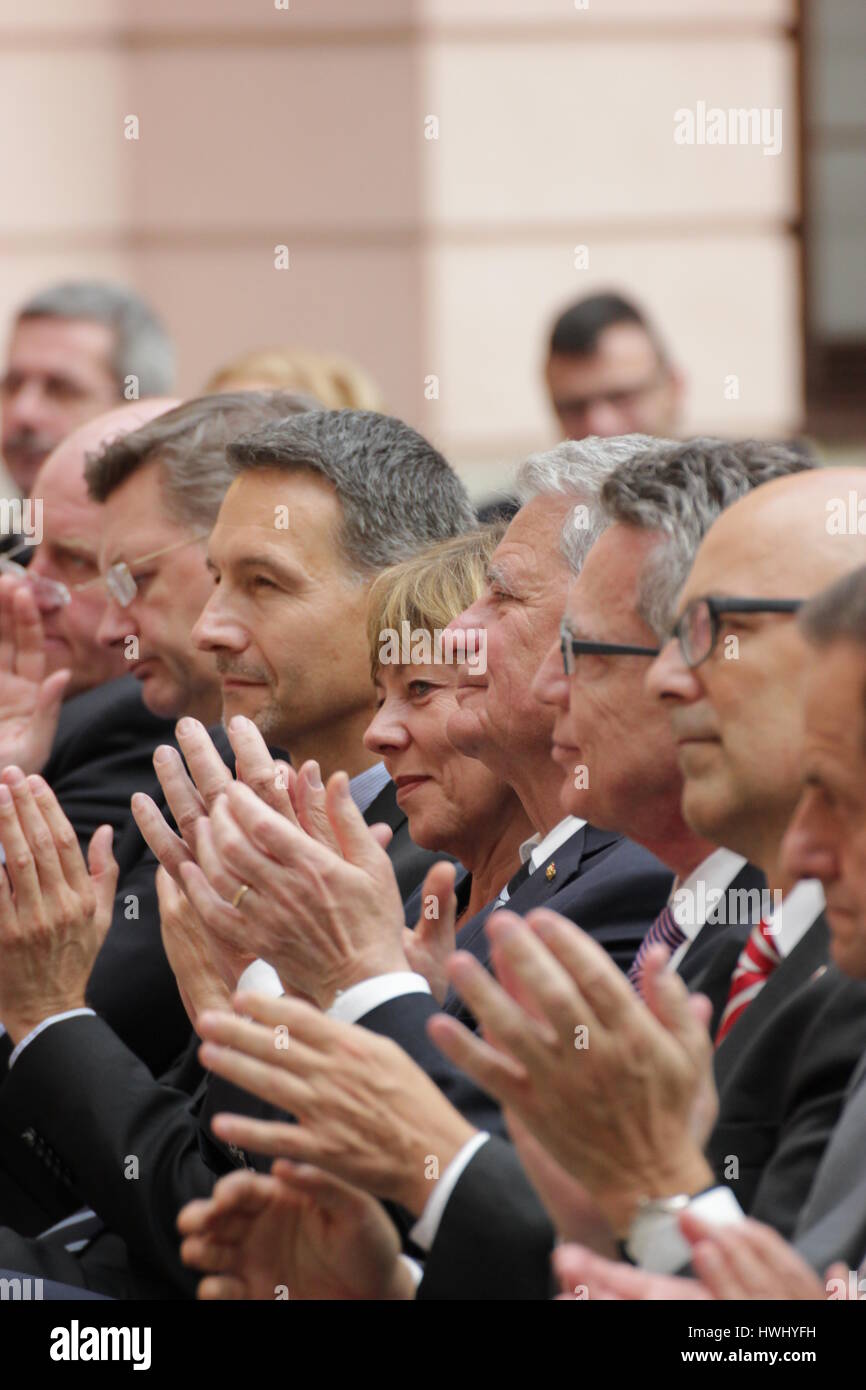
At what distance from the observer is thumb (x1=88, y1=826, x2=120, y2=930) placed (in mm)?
3420

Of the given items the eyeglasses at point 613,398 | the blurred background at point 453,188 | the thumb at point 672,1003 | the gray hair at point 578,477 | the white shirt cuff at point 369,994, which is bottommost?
the white shirt cuff at point 369,994

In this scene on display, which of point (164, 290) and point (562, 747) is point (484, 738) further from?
point (164, 290)

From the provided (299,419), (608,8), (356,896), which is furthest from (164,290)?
(356,896)

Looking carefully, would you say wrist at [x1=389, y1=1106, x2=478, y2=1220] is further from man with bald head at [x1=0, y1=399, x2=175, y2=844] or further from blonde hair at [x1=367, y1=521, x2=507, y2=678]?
man with bald head at [x1=0, y1=399, x2=175, y2=844]

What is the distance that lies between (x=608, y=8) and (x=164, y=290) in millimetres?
1845

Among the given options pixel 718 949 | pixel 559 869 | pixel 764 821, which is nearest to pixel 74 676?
pixel 559 869

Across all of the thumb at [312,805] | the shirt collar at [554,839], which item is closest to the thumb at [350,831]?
the thumb at [312,805]

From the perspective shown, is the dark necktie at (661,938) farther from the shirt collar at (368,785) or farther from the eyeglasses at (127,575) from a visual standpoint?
the eyeglasses at (127,575)

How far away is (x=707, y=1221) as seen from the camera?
1.90 m

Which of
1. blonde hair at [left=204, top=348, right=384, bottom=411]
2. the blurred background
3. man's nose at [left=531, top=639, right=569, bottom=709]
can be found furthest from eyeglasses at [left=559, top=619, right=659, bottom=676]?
the blurred background

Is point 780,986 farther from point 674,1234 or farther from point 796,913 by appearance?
point 674,1234

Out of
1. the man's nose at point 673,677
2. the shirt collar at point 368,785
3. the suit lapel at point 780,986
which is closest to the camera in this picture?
the suit lapel at point 780,986

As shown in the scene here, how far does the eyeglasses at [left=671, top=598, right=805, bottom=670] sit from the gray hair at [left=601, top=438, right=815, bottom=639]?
0.22 metres

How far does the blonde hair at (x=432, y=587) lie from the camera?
3.34 meters
